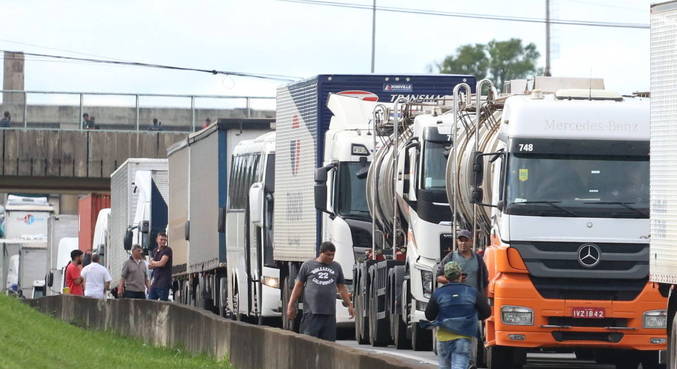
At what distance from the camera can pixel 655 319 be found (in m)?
21.0

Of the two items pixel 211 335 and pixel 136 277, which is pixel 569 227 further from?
pixel 136 277

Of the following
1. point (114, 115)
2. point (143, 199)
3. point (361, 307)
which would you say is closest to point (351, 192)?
point (361, 307)

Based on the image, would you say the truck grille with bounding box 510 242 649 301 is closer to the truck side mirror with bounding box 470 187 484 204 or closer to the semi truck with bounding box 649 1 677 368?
the truck side mirror with bounding box 470 187 484 204

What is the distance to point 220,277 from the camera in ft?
128

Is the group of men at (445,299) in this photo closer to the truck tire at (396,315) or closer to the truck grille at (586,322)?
the truck grille at (586,322)

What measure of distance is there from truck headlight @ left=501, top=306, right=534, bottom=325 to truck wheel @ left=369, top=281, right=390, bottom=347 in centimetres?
666

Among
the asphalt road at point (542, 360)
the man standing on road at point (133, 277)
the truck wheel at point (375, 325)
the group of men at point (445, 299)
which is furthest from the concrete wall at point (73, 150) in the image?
the group of men at point (445, 299)

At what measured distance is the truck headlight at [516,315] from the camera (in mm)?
20750

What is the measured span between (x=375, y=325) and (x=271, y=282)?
6015 mm

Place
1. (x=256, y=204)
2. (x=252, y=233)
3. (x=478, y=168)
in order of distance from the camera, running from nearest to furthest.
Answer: (x=478, y=168) → (x=256, y=204) → (x=252, y=233)

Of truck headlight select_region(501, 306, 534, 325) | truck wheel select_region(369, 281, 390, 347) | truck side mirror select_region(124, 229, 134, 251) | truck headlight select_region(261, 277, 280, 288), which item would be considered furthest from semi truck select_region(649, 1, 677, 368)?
truck side mirror select_region(124, 229, 134, 251)

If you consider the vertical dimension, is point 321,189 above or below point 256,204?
above

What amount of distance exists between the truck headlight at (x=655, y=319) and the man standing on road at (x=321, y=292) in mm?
3129

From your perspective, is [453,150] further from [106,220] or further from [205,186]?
[106,220]
